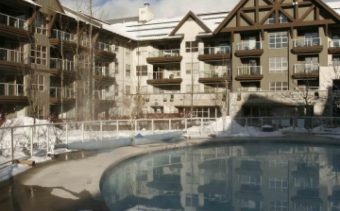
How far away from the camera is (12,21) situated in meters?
37.1

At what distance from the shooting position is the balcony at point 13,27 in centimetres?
3492

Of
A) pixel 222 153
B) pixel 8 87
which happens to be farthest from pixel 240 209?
pixel 8 87

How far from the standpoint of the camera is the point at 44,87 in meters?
39.5

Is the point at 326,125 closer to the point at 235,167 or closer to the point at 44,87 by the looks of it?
the point at 235,167

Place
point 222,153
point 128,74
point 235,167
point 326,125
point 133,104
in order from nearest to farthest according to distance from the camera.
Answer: point 235,167
point 222,153
point 326,125
point 133,104
point 128,74

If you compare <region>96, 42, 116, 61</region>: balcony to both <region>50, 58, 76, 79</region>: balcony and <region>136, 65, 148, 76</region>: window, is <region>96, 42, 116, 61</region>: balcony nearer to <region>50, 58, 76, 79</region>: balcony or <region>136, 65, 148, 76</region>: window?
<region>50, 58, 76, 79</region>: balcony

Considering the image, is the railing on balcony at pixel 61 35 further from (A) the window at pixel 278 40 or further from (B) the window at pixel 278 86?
(B) the window at pixel 278 86

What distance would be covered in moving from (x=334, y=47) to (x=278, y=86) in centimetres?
711

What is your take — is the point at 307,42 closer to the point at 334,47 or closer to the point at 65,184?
the point at 334,47

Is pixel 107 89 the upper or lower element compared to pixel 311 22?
lower

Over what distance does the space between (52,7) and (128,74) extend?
16.7m

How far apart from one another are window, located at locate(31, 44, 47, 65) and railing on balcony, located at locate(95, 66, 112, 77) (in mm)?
6747

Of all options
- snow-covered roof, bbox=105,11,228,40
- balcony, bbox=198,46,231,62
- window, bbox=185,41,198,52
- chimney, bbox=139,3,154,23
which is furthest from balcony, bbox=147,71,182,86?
chimney, bbox=139,3,154,23

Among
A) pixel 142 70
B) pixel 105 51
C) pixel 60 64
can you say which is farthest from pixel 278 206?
pixel 142 70
